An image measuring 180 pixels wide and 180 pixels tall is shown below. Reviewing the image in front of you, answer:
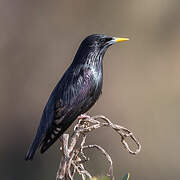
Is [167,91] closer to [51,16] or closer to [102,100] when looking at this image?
[102,100]

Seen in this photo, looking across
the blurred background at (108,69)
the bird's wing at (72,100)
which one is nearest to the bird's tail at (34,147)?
the bird's wing at (72,100)

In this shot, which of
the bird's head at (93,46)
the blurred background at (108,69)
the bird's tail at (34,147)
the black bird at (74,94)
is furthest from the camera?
the blurred background at (108,69)

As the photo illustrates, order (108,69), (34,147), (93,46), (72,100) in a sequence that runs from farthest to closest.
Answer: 1. (108,69)
2. (93,46)
3. (72,100)
4. (34,147)

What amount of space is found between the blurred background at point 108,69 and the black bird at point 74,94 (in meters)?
3.97

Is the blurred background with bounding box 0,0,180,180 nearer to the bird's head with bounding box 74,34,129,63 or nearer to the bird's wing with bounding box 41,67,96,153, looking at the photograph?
the bird's head with bounding box 74,34,129,63

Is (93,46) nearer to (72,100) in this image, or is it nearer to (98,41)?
(98,41)

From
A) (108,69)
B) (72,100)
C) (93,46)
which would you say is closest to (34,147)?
(72,100)

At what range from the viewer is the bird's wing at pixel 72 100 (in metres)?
4.82

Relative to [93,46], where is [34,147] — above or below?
below

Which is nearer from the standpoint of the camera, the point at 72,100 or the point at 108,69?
the point at 72,100

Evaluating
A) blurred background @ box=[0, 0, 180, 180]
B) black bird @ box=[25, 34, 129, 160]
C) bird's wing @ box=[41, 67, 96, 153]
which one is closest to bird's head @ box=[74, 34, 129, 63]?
black bird @ box=[25, 34, 129, 160]

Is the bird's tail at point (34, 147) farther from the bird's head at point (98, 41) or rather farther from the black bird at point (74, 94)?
the bird's head at point (98, 41)

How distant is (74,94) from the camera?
4.94 m

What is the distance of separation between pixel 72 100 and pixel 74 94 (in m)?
0.05
